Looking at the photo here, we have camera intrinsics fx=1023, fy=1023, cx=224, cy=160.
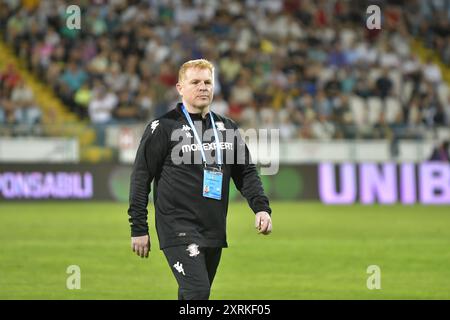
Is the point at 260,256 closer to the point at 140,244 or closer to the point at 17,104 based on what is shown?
the point at 140,244

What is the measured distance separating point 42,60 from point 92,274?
50.9 ft

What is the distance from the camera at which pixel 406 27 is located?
32.0m

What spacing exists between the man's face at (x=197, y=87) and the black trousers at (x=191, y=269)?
113cm

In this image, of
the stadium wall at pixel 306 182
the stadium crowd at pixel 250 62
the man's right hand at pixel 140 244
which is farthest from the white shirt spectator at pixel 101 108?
the man's right hand at pixel 140 244

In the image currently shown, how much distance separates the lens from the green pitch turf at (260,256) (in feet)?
39.6

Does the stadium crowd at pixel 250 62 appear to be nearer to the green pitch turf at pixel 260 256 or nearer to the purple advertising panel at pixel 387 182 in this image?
the purple advertising panel at pixel 387 182

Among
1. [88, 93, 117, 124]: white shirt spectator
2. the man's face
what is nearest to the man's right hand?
the man's face

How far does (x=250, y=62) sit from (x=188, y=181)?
20405 millimetres

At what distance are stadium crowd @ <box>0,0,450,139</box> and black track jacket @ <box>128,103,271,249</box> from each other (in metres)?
16.1

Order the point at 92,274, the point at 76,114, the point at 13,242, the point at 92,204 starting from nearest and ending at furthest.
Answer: the point at 92,274
the point at 13,242
the point at 92,204
the point at 76,114

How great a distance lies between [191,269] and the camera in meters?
7.81

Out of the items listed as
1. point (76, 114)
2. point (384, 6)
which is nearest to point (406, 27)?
point (384, 6)

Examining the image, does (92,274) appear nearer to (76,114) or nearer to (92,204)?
(92,204)
